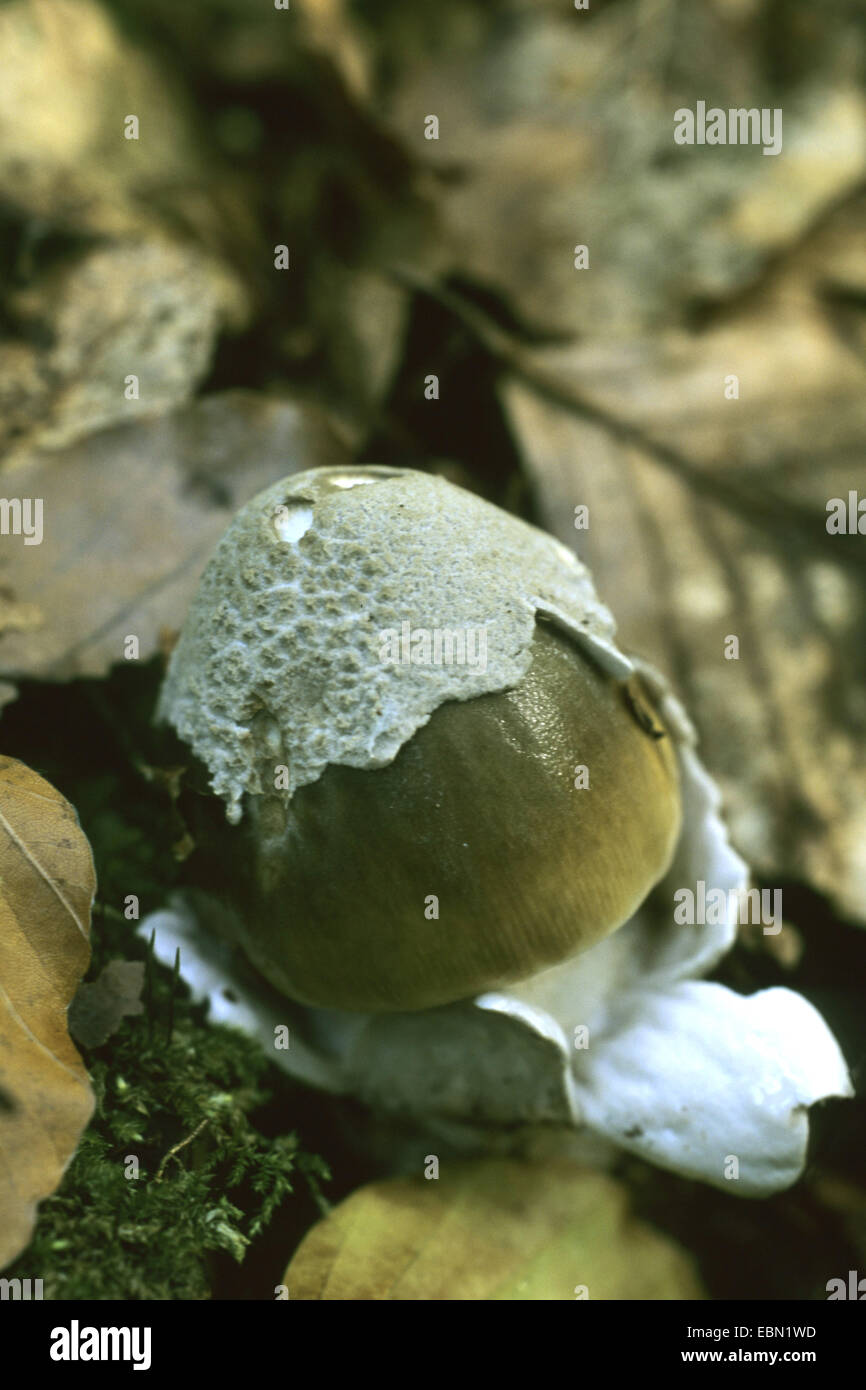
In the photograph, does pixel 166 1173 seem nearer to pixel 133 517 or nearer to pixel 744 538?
pixel 133 517

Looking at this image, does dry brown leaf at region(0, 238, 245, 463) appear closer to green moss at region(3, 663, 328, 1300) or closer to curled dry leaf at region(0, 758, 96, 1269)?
green moss at region(3, 663, 328, 1300)

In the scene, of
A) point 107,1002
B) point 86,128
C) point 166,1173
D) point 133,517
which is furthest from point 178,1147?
point 86,128

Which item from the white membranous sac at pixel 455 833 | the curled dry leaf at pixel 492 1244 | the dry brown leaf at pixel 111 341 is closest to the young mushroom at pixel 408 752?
the white membranous sac at pixel 455 833

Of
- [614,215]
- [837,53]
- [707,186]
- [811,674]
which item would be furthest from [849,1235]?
[837,53]

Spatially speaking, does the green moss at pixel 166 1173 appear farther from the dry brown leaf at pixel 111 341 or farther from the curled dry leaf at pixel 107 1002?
the dry brown leaf at pixel 111 341

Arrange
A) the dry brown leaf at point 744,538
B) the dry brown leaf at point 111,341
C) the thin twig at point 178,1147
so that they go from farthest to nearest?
the dry brown leaf at point 111,341, the dry brown leaf at point 744,538, the thin twig at point 178,1147
